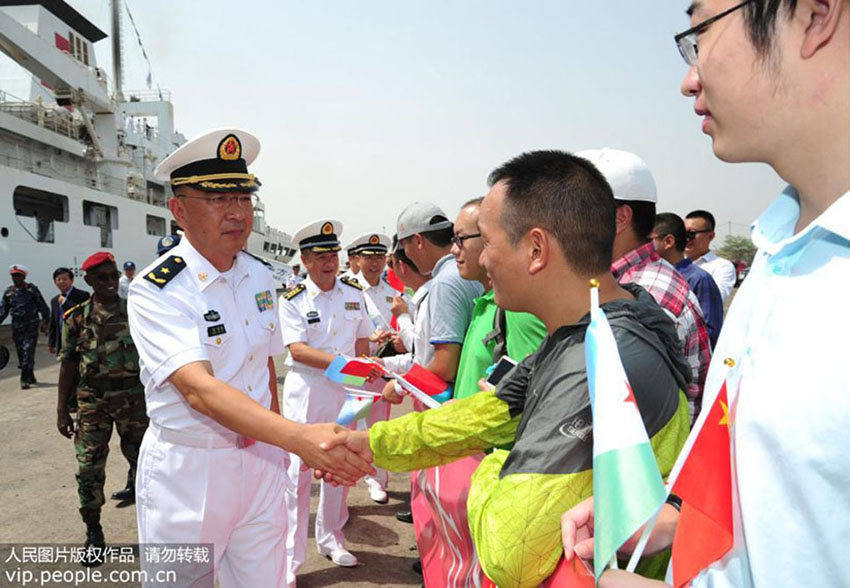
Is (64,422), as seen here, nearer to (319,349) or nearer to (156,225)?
(319,349)

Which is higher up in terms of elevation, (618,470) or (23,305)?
(618,470)

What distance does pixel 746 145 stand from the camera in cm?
86

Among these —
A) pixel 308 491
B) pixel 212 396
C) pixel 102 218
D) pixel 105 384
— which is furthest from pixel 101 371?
pixel 102 218

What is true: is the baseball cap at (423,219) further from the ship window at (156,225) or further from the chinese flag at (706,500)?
the ship window at (156,225)

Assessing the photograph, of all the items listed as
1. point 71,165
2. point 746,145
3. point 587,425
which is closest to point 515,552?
point 587,425

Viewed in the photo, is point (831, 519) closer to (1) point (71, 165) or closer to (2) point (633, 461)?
(2) point (633, 461)

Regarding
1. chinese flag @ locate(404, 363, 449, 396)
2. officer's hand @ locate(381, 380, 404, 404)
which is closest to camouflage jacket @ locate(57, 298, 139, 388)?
officer's hand @ locate(381, 380, 404, 404)

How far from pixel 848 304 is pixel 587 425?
0.59m

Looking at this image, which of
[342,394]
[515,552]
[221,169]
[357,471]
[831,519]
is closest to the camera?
[831,519]

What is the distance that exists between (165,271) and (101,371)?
2.43 metres

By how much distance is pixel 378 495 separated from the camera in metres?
4.86

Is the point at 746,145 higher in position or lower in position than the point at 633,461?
higher

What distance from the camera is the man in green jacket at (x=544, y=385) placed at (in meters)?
1.18

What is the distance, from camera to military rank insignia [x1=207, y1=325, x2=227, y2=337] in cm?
230
